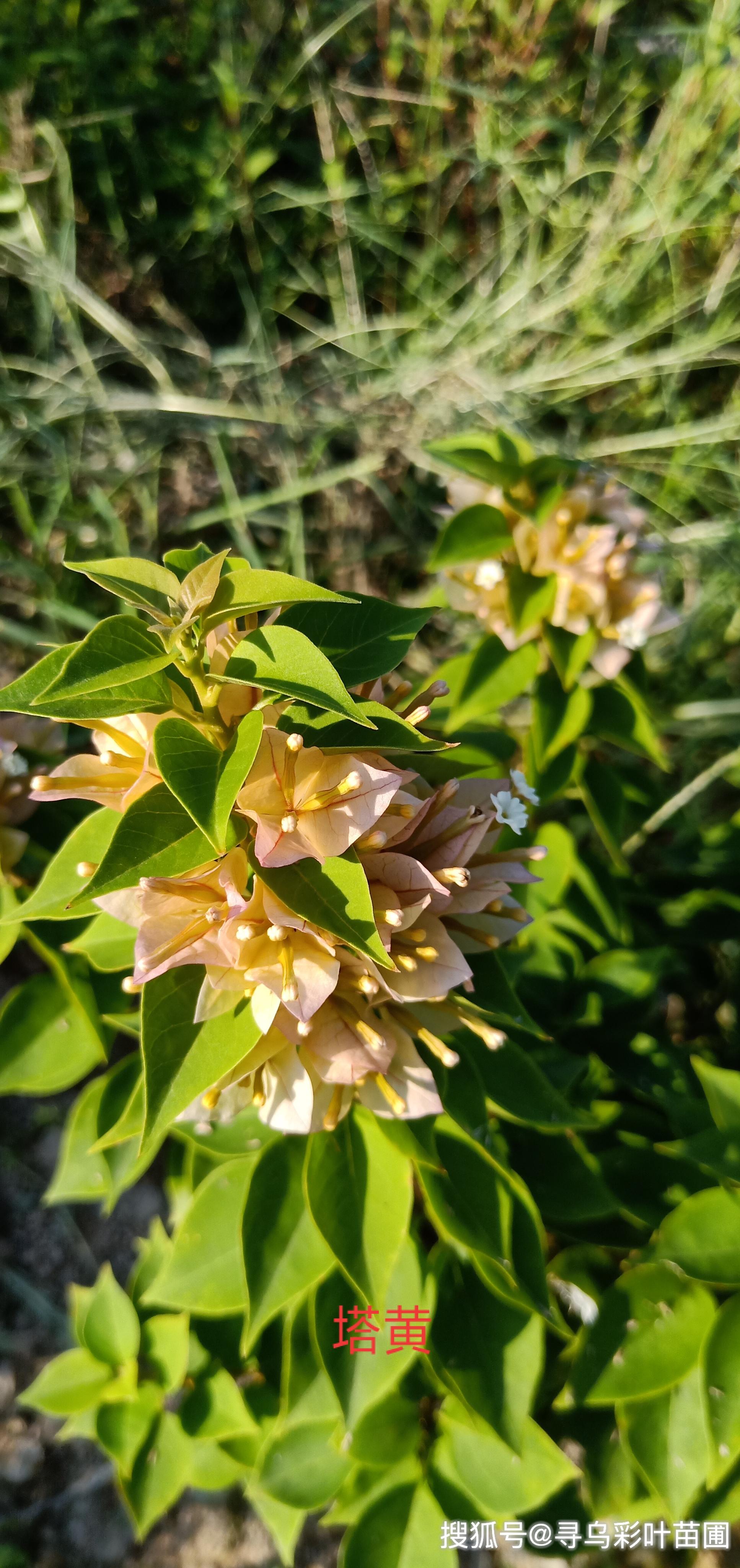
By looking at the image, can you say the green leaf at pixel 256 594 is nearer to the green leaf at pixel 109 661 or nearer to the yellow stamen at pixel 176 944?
the green leaf at pixel 109 661

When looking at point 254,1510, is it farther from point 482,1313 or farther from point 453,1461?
point 482,1313

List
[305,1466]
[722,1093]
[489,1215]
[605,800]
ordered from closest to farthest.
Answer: [489,1215]
[722,1093]
[305,1466]
[605,800]

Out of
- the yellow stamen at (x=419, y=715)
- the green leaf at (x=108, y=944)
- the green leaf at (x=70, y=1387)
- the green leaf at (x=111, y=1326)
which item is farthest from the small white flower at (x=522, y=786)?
the green leaf at (x=70, y=1387)

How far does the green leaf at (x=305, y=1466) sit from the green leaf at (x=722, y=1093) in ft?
1.69

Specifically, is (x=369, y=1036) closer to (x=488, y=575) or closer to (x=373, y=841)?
(x=373, y=841)

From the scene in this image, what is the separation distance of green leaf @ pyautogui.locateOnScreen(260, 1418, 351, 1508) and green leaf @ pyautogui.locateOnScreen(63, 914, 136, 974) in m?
0.55

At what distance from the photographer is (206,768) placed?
486 millimetres

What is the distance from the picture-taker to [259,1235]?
686 mm

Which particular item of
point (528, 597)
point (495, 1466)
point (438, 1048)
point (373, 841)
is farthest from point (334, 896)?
point (495, 1466)

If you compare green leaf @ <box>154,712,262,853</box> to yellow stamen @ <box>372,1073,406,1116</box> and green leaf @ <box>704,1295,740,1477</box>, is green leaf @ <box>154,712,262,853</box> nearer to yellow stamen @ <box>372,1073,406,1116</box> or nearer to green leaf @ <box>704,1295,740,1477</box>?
yellow stamen @ <box>372,1073,406,1116</box>

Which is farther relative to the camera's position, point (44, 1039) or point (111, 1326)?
point (111, 1326)

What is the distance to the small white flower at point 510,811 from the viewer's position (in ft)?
1.94

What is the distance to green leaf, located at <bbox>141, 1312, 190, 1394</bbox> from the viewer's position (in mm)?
944

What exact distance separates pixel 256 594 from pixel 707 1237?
69cm
